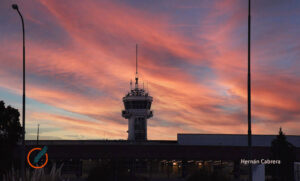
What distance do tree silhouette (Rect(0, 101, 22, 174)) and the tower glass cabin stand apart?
78177mm

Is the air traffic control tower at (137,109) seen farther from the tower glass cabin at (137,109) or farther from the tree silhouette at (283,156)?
the tree silhouette at (283,156)

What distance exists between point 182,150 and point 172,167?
9.63ft

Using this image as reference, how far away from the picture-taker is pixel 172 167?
217 feet

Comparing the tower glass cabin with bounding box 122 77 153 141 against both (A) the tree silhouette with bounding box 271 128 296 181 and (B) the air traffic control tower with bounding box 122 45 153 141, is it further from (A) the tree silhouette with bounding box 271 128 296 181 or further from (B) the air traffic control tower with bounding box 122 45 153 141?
(A) the tree silhouette with bounding box 271 128 296 181

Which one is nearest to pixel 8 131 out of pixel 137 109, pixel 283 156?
pixel 283 156

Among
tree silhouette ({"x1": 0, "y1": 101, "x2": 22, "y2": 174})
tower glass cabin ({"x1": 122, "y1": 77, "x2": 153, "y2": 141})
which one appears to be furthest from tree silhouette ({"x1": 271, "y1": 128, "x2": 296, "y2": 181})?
tower glass cabin ({"x1": 122, "y1": 77, "x2": 153, "y2": 141})

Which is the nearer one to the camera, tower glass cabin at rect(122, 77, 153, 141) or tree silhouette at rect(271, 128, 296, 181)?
tree silhouette at rect(271, 128, 296, 181)

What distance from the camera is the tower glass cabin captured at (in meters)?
120

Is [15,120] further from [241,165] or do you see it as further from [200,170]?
[241,165]

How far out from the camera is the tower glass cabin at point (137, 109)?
120 m

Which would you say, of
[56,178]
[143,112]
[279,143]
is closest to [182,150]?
[279,143]

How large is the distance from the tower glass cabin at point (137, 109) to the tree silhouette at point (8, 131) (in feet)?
256

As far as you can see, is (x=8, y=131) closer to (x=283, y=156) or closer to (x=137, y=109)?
(x=283, y=156)

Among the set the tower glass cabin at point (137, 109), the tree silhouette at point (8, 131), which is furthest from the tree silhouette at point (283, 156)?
the tower glass cabin at point (137, 109)
